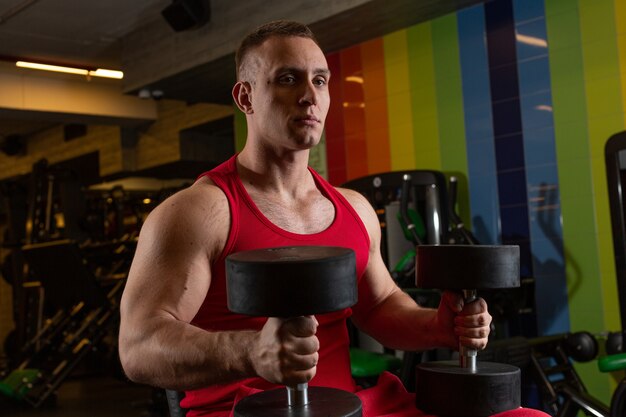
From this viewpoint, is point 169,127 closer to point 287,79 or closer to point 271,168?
point 271,168

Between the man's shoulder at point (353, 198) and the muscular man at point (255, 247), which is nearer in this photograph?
the muscular man at point (255, 247)

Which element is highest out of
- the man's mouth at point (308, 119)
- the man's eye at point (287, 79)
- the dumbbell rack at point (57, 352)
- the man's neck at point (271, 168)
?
the man's eye at point (287, 79)

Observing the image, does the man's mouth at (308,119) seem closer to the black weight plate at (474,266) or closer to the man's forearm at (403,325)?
the black weight plate at (474,266)

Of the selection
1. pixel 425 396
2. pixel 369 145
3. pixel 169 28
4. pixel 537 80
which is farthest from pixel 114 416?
pixel 425 396

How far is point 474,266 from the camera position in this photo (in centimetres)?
149

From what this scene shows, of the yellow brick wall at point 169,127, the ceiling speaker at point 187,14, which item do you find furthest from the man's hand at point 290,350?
the yellow brick wall at point 169,127

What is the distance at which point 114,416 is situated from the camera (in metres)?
5.12

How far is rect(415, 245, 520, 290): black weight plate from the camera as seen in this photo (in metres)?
1.49

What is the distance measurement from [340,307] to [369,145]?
154 inches

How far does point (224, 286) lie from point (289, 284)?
492 mm

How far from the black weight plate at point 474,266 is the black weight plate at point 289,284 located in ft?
1.33

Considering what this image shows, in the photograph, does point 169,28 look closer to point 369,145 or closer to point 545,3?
point 369,145

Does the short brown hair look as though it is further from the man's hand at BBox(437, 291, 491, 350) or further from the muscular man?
the man's hand at BBox(437, 291, 491, 350)

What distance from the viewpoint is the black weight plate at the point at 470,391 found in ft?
4.95
